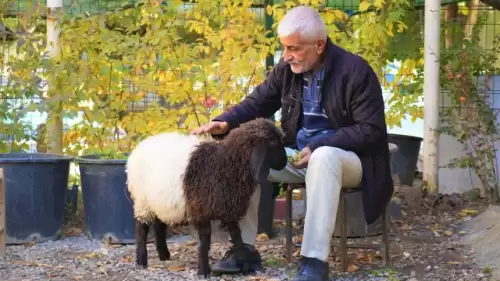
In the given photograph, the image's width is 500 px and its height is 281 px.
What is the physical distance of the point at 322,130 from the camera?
4.95 m

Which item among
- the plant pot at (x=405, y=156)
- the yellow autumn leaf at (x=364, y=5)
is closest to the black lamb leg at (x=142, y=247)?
the yellow autumn leaf at (x=364, y=5)

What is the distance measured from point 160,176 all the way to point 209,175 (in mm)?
311

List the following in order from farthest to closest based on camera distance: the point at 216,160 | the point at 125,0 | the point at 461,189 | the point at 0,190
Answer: the point at 461,189, the point at 125,0, the point at 0,190, the point at 216,160

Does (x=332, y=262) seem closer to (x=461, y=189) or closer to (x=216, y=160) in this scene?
(x=216, y=160)

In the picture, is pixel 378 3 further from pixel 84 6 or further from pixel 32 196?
pixel 32 196

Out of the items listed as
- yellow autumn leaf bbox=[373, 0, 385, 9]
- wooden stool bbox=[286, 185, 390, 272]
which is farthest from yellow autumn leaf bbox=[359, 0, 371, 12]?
wooden stool bbox=[286, 185, 390, 272]

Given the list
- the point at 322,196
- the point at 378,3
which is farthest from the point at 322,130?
the point at 378,3

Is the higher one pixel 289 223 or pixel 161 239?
pixel 289 223

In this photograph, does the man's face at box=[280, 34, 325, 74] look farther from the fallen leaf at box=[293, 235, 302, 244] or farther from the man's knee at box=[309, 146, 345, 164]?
the fallen leaf at box=[293, 235, 302, 244]

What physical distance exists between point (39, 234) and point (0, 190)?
1.93 ft

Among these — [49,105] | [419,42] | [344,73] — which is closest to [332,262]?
[344,73]

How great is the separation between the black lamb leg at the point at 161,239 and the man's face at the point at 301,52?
4.35ft

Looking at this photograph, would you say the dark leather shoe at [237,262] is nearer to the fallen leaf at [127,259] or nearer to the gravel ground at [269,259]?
the gravel ground at [269,259]

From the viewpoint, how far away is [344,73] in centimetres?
472
